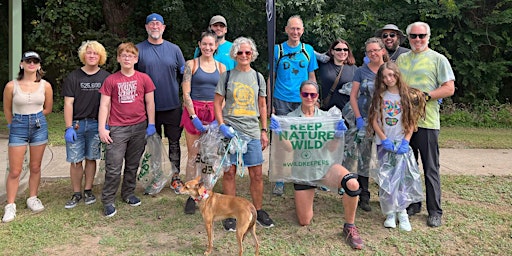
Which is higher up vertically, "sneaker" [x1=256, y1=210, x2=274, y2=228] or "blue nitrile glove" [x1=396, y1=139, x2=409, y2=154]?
"blue nitrile glove" [x1=396, y1=139, x2=409, y2=154]

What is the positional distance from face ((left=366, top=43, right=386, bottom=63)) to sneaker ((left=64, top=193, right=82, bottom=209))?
343 centimetres

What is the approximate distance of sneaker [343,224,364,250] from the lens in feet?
12.7

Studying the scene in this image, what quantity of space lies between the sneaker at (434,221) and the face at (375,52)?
5.27ft

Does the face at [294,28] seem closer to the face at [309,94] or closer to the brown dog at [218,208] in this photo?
the face at [309,94]

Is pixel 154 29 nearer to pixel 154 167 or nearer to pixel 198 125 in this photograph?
pixel 198 125

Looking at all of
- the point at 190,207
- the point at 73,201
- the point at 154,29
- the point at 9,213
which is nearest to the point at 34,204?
the point at 9,213

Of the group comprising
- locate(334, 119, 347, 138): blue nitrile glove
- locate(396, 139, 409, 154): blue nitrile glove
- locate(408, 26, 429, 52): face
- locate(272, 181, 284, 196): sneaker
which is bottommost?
locate(272, 181, 284, 196): sneaker

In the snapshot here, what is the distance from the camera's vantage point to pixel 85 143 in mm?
4812

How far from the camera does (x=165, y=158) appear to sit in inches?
207

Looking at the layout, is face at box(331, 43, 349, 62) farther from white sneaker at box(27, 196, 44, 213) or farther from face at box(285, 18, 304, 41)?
white sneaker at box(27, 196, 44, 213)

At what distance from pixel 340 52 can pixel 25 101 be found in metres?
3.29

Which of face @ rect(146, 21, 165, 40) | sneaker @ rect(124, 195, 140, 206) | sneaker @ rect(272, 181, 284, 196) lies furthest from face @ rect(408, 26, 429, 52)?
sneaker @ rect(124, 195, 140, 206)

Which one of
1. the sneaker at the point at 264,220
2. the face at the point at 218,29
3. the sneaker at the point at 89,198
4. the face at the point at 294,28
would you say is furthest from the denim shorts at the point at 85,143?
the face at the point at 294,28

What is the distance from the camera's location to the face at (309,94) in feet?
13.7
